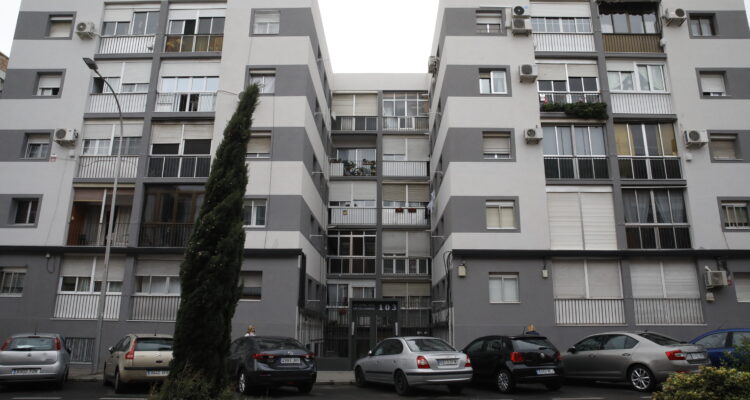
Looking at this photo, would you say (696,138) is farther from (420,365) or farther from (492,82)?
(420,365)

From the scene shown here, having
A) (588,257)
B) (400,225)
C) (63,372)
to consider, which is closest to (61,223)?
(63,372)

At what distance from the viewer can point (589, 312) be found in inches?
805

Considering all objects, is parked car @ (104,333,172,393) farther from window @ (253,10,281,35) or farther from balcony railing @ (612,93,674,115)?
balcony railing @ (612,93,674,115)

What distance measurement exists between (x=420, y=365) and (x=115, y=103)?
18.2m

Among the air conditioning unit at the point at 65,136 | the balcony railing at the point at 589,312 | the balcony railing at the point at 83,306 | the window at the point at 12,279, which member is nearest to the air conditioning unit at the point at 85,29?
the air conditioning unit at the point at 65,136

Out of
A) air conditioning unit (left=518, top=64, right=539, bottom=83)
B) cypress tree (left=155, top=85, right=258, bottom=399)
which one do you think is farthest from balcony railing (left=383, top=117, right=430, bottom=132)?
cypress tree (left=155, top=85, right=258, bottom=399)

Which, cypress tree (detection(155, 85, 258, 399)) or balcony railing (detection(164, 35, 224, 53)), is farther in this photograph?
balcony railing (detection(164, 35, 224, 53))

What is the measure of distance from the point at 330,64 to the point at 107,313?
57.6ft

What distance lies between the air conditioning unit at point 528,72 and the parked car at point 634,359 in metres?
11.2

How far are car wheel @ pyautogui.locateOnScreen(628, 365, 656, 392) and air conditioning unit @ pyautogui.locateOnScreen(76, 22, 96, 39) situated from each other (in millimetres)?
24581

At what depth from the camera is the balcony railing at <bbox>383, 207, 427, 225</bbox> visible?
2903cm

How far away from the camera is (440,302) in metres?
24.0

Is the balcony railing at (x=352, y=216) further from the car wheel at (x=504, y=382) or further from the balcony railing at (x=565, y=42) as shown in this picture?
the car wheel at (x=504, y=382)

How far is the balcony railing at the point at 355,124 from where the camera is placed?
31.1 m
